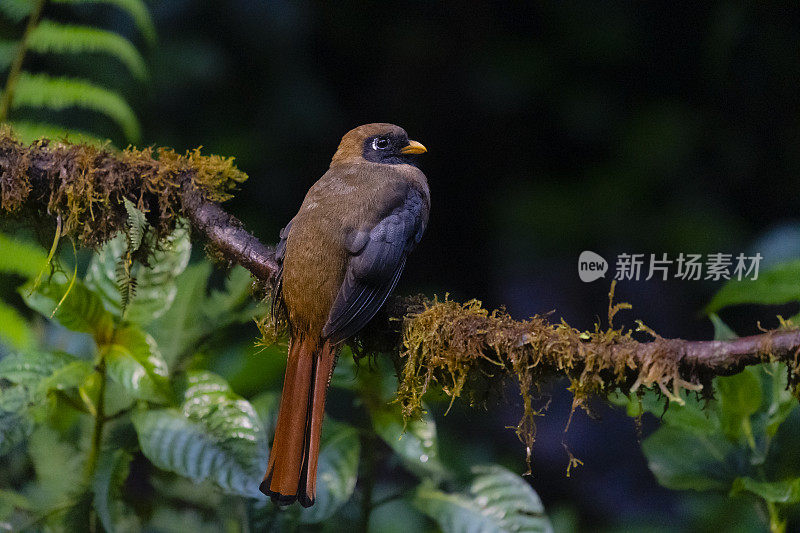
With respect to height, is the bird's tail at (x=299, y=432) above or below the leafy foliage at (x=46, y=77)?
below

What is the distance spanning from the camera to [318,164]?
3.49 metres

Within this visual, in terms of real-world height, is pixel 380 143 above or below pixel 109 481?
above

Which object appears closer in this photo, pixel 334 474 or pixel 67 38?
pixel 334 474

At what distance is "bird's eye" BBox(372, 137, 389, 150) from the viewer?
2.15 m

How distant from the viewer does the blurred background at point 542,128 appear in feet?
11.0

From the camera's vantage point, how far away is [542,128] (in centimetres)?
369

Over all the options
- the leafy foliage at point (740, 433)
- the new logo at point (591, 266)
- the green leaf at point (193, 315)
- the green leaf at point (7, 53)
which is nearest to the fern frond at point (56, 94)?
the green leaf at point (7, 53)

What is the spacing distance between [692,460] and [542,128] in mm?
2134

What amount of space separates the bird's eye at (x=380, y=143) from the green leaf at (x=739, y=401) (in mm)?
1050

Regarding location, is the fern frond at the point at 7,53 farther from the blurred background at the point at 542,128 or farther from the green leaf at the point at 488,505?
the green leaf at the point at 488,505

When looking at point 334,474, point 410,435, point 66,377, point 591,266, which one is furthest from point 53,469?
point 591,266

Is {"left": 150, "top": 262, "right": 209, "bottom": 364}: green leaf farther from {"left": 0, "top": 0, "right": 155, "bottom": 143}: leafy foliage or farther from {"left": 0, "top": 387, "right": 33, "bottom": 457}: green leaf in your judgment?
{"left": 0, "top": 0, "right": 155, "bottom": 143}: leafy foliage

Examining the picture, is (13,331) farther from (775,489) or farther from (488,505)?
(775,489)

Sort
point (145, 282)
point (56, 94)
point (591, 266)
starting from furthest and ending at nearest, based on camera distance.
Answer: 1. point (591, 266)
2. point (56, 94)
3. point (145, 282)
